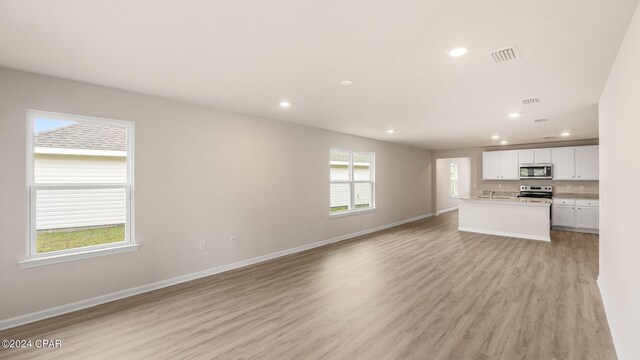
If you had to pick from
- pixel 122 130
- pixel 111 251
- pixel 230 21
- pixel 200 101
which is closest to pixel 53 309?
pixel 111 251

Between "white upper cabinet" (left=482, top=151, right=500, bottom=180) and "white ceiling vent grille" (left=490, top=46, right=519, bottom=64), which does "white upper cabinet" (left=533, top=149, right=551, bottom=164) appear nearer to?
"white upper cabinet" (left=482, top=151, right=500, bottom=180)

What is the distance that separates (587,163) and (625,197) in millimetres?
7108

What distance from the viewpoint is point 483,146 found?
364 inches

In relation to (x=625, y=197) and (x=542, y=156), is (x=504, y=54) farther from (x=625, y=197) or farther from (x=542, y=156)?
(x=542, y=156)

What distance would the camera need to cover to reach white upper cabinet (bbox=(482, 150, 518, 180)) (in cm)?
855

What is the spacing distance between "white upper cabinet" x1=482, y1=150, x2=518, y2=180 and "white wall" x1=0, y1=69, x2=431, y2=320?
527 cm

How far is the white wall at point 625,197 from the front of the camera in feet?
5.84

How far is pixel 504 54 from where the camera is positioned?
2.54 meters

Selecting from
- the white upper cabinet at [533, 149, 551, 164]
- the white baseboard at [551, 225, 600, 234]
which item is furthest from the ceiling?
the white baseboard at [551, 225, 600, 234]

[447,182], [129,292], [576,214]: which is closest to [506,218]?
[576,214]

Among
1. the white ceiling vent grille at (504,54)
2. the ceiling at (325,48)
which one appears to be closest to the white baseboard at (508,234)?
the ceiling at (325,48)

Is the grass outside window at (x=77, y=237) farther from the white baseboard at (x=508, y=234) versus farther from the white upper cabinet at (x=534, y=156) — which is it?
the white upper cabinet at (x=534, y=156)

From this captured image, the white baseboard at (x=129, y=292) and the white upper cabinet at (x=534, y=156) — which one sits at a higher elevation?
the white upper cabinet at (x=534, y=156)

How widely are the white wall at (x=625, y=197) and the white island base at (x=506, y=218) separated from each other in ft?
14.0
